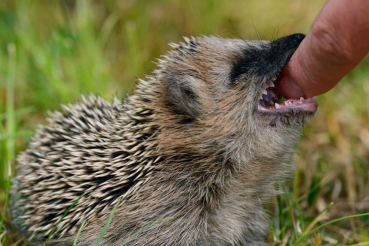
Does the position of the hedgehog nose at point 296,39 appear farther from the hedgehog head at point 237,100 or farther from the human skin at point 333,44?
the human skin at point 333,44

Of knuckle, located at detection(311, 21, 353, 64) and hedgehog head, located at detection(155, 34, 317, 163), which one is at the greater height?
hedgehog head, located at detection(155, 34, 317, 163)

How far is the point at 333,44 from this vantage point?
6.67 feet

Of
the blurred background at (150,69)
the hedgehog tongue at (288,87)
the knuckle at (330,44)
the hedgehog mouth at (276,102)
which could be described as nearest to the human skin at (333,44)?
the knuckle at (330,44)

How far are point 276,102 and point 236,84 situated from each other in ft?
1.11

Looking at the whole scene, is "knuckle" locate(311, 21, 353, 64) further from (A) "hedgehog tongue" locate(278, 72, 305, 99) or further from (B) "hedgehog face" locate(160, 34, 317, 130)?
(B) "hedgehog face" locate(160, 34, 317, 130)

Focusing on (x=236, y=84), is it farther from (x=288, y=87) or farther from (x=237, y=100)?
(x=288, y=87)

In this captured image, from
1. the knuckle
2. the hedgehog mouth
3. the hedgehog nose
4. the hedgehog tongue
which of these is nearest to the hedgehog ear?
the hedgehog mouth

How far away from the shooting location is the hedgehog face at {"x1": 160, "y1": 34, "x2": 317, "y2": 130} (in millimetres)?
Answer: 2998

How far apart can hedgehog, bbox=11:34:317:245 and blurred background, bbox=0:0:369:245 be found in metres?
0.36

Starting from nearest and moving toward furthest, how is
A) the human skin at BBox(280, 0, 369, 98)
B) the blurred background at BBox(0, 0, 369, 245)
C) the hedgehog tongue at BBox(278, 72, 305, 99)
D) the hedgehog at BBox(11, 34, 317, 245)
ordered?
the human skin at BBox(280, 0, 369, 98) → the hedgehog tongue at BBox(278, 72, 305, 99) → the hedgehog at BBox(11, 34, 317, 245) → the blurred background at BBox(0, 0, 369, 245)

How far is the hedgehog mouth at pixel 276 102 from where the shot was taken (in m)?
2.98

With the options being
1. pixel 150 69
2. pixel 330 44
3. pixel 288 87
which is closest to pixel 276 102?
pixel 288 87

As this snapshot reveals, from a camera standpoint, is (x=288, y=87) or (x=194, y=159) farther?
(x=194, y=159)

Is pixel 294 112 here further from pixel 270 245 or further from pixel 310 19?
pixel 310 19
